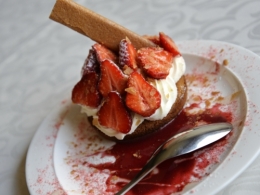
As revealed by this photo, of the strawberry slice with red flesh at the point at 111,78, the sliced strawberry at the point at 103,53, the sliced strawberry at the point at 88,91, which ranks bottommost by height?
the sliced strawberry at the point at 88,91

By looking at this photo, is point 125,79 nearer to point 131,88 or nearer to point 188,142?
point 131,88

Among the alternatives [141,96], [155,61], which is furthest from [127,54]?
[141,96]

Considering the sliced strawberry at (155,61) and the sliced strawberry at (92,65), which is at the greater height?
the sliced strawberry at (155,61)

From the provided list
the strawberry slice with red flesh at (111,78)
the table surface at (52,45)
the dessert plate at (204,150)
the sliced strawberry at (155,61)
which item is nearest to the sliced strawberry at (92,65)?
the strawberry slice with red flesh at (111,78)

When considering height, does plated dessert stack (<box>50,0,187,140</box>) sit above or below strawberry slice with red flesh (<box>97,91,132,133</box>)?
above

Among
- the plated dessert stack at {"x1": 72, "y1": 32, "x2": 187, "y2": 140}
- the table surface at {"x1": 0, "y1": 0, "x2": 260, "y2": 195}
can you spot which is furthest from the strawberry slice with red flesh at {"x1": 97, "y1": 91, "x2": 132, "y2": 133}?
the table surface at {"x1": 0, "y1": 0, "x2": 260, "y2": 195}

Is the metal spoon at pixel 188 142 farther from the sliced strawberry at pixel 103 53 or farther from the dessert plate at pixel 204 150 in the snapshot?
the sliced strawberry at pixel 103 53

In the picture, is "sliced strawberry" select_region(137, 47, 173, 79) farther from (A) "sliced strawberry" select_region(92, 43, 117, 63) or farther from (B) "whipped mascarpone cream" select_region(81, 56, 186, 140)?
(A) "sliced strawberry" select_region(92, 43, 117, 63)

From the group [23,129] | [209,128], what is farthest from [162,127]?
[23,129]

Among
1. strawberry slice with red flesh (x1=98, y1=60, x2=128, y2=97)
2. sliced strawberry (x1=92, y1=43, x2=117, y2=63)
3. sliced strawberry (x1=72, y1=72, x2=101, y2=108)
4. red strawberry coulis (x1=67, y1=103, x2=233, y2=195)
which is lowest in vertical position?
red strawberry coulis (x1=67, y1=103, x2=233, y2=195)
